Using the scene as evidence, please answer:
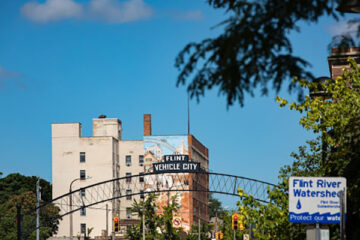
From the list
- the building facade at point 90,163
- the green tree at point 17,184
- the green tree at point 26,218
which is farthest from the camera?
the green tree at point 17,184

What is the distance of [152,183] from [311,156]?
92.9 meters

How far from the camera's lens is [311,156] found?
40.4 metres

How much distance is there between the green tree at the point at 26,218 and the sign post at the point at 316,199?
89.1 m

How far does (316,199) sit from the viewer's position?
18.2 meters

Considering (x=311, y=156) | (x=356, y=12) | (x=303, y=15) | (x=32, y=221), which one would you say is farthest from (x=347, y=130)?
(x=32, y=221)

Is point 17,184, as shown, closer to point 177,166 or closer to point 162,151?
point 162,151

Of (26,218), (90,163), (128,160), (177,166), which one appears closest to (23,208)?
(26,218)

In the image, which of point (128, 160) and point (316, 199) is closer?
point (316, 199)

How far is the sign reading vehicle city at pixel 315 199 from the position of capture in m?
18.0

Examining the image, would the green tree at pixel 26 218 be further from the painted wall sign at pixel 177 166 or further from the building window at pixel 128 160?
the painted wall sign at pixel 177 166

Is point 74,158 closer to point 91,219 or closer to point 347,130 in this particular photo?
point 91,219

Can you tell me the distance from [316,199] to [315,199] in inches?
0.9

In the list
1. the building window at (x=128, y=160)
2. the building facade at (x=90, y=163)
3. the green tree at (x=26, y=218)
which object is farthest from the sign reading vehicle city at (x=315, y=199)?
the building window at (x=128, y=160)

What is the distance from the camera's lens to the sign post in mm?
17953
